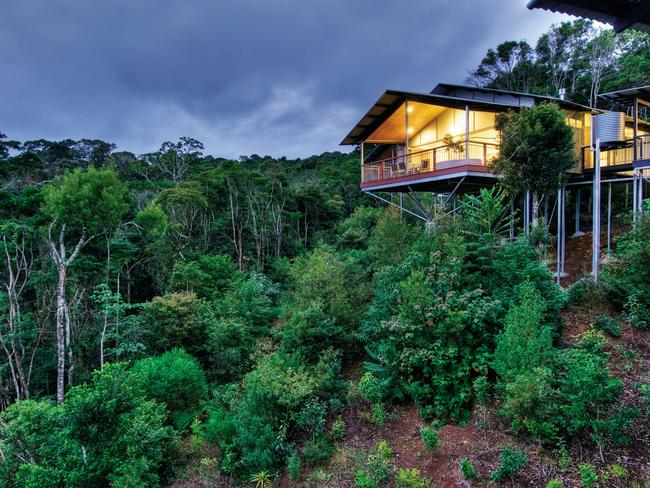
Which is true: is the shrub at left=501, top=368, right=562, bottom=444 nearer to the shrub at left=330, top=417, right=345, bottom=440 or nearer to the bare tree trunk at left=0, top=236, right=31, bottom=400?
the shrub at left=330, top=417, right=345, bottom=440

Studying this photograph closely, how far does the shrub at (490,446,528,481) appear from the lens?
14.5 feet

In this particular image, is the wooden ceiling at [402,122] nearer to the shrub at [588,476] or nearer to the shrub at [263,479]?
the shrub at [588,476]

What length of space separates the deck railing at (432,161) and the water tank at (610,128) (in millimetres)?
3700

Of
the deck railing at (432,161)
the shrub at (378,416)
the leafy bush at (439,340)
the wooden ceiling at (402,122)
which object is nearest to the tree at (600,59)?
the wooden ceiling at (402,122)

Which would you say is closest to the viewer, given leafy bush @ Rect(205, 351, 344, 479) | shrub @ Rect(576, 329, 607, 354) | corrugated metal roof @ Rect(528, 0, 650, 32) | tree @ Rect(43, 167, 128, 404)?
corrugated metal roof @ Rect(528, 0, 650, 32)

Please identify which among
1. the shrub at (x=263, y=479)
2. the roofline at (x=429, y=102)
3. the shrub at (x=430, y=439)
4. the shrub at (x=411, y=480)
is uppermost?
the roofline at (x=429, y=102)

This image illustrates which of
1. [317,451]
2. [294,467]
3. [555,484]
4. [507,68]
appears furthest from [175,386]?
[507,68]

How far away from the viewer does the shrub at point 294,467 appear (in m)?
6.25

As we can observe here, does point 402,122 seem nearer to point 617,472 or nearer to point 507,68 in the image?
point 617,472

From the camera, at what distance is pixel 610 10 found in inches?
66.2

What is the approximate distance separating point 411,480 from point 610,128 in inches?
530

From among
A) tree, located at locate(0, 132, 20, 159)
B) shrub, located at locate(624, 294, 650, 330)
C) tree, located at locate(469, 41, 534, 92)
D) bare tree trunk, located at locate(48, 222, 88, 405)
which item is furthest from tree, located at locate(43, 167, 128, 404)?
tree, located at locate(469, 41, 534, 92)

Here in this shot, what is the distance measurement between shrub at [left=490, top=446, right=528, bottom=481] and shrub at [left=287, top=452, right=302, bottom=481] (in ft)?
11.2

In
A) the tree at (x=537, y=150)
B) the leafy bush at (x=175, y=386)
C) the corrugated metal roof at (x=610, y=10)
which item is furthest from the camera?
the leafy bush at (x=175, y=386)
